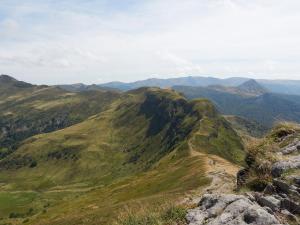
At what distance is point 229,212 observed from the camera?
A: 19.1 metres

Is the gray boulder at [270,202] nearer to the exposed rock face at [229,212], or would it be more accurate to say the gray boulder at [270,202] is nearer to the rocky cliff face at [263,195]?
the rocky cliff face at [263,195]

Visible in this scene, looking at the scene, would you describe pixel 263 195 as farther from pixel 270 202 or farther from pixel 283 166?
pixel 283 166

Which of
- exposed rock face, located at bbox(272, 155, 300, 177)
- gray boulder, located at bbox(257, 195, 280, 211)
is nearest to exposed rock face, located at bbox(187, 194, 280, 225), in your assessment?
gray boulder, located at bbox(257, 195, 280, 211)

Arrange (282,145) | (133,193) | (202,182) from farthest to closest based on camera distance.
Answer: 1. (133,193)
2. (202,182)
3. (282,145)

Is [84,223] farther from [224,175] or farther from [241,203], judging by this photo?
[241,203]

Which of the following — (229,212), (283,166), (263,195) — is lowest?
(229,212)

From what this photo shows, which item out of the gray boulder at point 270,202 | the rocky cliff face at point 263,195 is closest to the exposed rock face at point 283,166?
the rocky cliff face at point 263,195

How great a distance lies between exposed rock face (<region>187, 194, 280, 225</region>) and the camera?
57.4ft

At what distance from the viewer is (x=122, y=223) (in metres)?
20.6

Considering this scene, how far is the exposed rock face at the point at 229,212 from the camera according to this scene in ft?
57.4

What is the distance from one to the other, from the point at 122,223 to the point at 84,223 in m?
55.6

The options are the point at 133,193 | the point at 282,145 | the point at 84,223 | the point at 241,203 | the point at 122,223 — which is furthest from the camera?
the point at 133,193

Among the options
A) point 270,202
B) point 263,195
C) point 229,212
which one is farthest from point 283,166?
point 229,212

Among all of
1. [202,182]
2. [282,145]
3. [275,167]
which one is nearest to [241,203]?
A: [275,167]
